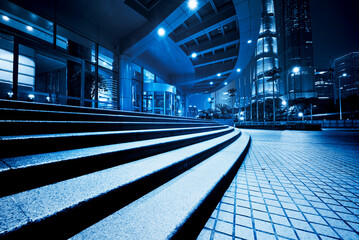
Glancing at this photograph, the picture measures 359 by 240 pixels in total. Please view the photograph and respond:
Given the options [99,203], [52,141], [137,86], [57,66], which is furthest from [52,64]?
[99,203]

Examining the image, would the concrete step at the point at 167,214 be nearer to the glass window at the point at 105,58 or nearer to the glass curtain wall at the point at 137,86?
the glass window at the point at 105,58

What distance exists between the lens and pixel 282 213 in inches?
63.9

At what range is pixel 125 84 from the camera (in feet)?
32.3

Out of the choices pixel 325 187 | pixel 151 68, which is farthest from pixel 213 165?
pixel 151 68

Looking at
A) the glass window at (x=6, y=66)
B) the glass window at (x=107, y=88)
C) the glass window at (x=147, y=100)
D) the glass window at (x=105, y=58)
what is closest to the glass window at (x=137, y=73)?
the glass window at (x=147, y=100)

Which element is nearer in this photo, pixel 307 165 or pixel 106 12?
pixel 307 165

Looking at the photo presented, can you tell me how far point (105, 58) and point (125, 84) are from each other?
2.16 meters

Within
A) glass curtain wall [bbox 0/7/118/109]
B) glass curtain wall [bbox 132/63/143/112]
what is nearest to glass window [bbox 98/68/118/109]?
glass curtain wall [bbox 0/7/118/109]

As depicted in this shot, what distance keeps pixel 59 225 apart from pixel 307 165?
4692mm

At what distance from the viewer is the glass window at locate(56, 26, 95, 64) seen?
7318mm

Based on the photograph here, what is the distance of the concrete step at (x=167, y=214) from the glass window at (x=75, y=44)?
9.84 meters

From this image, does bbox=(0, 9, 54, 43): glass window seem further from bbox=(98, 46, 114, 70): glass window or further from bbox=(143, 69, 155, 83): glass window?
bbox=(143, 69, 155, 83): glass window

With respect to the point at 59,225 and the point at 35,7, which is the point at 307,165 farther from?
the point at 35,7

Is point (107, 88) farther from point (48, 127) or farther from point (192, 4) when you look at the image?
point (48, 127)
